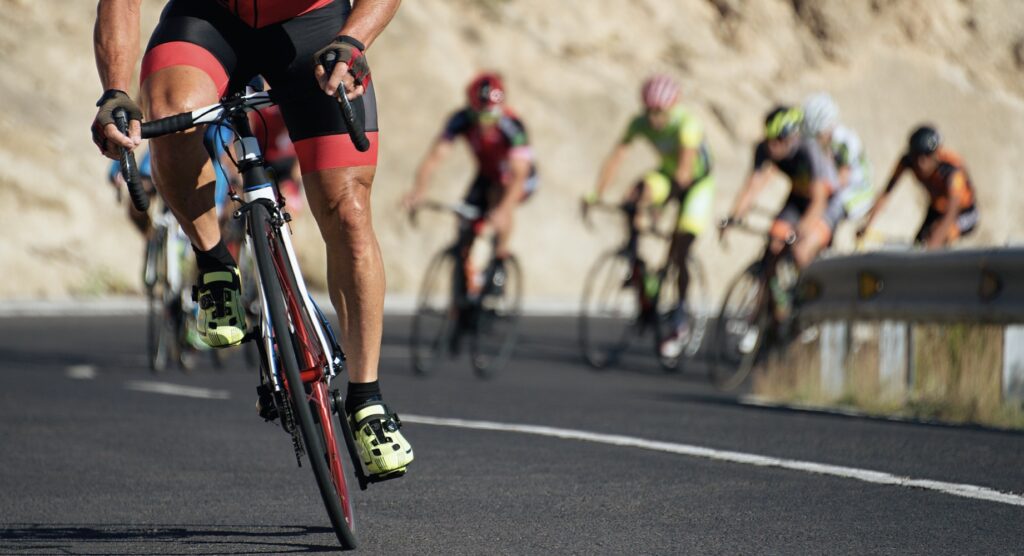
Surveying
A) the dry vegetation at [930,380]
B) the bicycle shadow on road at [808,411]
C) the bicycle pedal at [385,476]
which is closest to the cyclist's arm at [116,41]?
the bicycle pedal at [385,476]

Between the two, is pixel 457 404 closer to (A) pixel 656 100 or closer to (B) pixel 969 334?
(B) pixel 969 334

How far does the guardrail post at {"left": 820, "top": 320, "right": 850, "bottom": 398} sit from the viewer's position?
10.5 m

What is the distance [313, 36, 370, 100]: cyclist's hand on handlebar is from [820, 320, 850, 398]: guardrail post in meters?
6.12

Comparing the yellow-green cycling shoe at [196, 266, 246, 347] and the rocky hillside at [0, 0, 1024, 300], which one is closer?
the yellow-green cycling shoe at [196, 266, 246, 347]

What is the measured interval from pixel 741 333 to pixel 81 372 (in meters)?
4.79

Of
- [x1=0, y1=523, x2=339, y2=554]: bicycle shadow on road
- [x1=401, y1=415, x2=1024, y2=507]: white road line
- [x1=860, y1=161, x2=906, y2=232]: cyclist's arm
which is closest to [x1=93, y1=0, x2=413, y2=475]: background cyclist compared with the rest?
[x1=0, y1=523, x2=339, y2=554]: bicycle shadow on road

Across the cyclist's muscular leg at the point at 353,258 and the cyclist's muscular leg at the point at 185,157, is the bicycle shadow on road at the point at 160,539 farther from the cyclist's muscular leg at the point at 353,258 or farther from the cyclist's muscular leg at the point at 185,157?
the cyclist's muscular leg at the point at 185,157

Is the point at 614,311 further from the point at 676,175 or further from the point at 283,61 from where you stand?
the point at 283,61

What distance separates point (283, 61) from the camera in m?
5.26

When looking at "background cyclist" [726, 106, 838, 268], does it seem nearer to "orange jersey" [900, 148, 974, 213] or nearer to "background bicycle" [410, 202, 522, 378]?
"orange jersey" [900, 148, 974, 213]

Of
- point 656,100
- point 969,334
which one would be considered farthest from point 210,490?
point 656,100

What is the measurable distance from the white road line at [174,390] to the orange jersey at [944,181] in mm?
6006

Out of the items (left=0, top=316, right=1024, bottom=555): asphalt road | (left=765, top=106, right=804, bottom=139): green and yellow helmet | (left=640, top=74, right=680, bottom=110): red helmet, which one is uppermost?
(left=640, top=74, right=680, bottom=110): red helmet

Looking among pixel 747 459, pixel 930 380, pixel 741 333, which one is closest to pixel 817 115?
pixel 741 333
